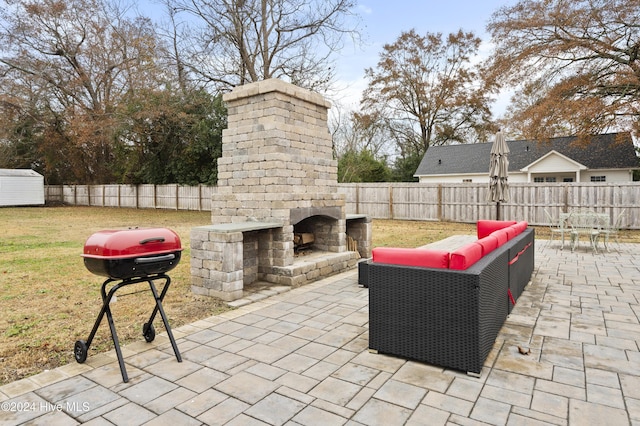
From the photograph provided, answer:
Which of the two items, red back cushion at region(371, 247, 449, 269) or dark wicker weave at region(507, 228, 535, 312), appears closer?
red back cushion at region(371, 247, 449, 269)

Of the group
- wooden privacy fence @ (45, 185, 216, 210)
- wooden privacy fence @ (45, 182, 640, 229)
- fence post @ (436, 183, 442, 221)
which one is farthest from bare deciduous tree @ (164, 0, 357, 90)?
fence post @ (436, 183, 442, 221)

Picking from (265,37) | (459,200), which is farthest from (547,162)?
(265,37)

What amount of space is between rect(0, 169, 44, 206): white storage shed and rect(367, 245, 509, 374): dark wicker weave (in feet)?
86.6

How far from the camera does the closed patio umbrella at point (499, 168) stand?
28.1 ft

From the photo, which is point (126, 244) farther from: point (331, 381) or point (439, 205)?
point (439, 205)

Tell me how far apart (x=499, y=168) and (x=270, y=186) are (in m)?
5.81

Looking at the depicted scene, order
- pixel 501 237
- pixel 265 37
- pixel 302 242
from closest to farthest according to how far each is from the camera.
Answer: pixel 501 237 → pixel 302 242 → pixel 265 37

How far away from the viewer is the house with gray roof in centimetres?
1812

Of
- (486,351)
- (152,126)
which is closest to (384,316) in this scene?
(486,351)

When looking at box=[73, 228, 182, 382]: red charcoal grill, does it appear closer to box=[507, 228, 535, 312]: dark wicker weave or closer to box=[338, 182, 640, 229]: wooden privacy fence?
box=[507, 228, 535, 312]: dark wicker weave

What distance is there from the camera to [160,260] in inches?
114

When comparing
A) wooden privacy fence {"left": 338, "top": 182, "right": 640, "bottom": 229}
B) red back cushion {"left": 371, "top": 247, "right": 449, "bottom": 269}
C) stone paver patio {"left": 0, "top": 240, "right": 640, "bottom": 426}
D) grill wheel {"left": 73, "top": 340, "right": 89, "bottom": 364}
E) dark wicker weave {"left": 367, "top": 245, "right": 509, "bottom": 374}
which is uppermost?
wooden privacy fence {"left": 338, "top": 182, "right": 640, "bottom": 229}

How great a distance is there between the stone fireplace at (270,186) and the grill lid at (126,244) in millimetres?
1857

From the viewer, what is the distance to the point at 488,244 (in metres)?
3.49
